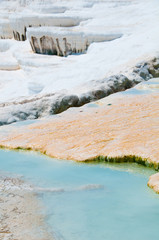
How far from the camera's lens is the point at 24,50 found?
58.1 ft

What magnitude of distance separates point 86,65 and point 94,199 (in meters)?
9.68

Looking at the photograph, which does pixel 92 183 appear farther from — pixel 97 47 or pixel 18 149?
pixel 97 47

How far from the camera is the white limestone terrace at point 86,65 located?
7293mm

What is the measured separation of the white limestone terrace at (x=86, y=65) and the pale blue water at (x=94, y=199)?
8.27 feet

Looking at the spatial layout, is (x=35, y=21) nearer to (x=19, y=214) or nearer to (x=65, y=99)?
(x=65, y=99)

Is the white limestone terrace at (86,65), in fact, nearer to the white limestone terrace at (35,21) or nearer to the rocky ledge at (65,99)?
the rocky ledge at (65,99)

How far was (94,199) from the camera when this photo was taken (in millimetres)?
3355

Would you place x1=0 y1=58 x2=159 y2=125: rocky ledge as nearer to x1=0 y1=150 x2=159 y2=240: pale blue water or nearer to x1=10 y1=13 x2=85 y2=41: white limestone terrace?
x1=0 y1=150 x2=159 y2=240: pale blue water

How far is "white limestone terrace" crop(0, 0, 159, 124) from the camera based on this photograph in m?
7.29

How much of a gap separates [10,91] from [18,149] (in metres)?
8.79

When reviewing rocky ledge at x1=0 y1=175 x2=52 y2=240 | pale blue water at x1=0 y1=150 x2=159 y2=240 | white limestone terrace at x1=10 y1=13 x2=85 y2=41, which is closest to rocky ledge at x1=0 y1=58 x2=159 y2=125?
pale blue water at x1=0 y1=150 x2=159 y2=240

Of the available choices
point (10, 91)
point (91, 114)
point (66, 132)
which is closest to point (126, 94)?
point (91, 114)

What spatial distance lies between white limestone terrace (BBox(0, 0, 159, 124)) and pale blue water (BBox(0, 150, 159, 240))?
2.52 m

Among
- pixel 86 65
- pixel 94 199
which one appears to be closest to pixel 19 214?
pixel 94 199
